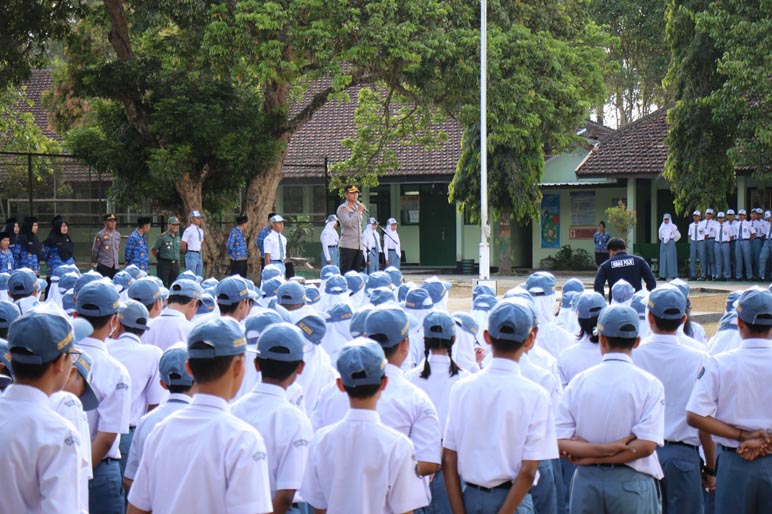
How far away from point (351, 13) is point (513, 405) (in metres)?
16.2

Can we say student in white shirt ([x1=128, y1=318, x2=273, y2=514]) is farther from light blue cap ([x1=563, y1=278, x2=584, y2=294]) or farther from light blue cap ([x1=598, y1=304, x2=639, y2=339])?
light blue cap ([x1=563, y1=278, x2=584, y2=294])

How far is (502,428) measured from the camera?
4.68m

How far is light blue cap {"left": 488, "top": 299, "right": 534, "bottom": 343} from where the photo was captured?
→ 15.6ft

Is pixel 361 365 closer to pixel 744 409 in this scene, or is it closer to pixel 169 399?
pixel 169 399

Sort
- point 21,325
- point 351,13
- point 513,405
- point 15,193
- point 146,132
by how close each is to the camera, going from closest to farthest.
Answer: point 21,325 < point 513,405 < point 351,13 < point 146,132 < point 15,193

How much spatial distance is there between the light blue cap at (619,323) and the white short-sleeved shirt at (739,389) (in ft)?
2.11

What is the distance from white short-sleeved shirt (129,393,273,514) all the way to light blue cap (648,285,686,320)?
2926 millimetres

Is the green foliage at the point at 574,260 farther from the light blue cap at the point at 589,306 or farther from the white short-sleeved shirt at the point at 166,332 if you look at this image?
the white short-sleeved shirt at the point at 166,332

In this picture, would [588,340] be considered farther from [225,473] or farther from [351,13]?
[351,13]

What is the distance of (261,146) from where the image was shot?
70.1 ft

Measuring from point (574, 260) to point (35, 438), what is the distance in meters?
30.1

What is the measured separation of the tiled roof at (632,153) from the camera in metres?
30.3

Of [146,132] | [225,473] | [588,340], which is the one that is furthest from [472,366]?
[146,132]

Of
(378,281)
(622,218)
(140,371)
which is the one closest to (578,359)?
(140,371)
